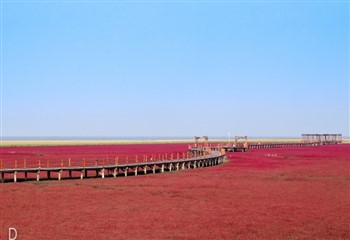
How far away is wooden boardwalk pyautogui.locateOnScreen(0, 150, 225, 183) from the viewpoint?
115 feet

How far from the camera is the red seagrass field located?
17128 millimetres

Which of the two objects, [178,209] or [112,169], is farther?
[112,169]

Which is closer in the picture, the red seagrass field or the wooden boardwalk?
the red seagrass field

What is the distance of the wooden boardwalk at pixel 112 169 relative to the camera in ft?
115

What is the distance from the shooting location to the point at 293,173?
1551 inches

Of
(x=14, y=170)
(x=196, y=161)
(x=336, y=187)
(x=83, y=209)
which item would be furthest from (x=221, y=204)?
(x=196, y=161)

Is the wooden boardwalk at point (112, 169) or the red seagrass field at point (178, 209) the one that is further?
the wooden boardwalk at point (112, 169)

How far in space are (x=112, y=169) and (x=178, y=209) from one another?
19.3m

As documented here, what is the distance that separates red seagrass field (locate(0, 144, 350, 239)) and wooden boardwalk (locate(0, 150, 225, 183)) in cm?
183

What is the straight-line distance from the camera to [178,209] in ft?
71.0

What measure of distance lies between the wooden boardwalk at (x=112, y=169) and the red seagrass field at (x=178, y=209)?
183cm

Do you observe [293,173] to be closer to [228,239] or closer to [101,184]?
[101,184]

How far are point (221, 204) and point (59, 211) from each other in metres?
7.58

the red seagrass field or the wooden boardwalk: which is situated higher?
the wooden boardwalk
